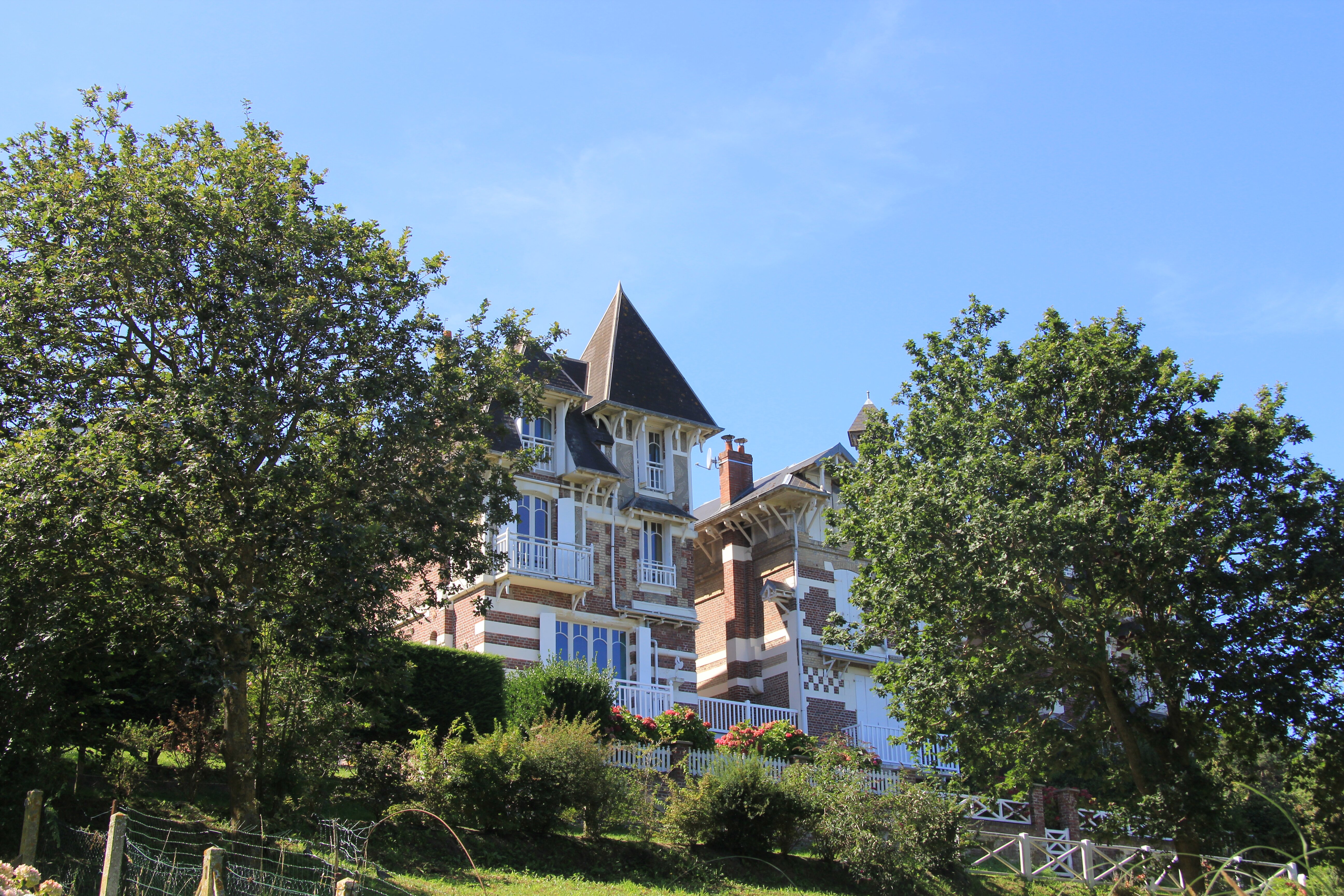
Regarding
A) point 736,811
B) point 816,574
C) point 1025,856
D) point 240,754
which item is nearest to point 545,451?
point 816,574

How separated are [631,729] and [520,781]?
4522mm

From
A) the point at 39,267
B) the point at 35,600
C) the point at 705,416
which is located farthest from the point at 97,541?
the point at 705,416

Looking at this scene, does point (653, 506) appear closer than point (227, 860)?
No

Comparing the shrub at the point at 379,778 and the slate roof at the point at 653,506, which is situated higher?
the slate roof at the point at 653,506

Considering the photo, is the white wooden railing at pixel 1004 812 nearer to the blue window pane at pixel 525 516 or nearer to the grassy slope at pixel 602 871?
the grassy slope at pixel 602 871

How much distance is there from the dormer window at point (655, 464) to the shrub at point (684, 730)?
9.41 m

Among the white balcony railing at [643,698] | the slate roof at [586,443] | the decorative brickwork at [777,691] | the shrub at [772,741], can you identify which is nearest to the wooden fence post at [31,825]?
the shrub at [772,741]

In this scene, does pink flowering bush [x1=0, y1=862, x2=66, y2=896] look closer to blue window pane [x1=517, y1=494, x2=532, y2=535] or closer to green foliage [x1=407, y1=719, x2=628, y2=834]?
green foliage [x1=407, y1=719, x2=628, y2=834]

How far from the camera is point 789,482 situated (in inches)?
1271

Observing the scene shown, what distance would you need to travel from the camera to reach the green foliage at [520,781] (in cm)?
1738

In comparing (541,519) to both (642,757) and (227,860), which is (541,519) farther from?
(227,860)

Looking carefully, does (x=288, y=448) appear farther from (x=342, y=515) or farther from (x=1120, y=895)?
(x=1120, y=895)

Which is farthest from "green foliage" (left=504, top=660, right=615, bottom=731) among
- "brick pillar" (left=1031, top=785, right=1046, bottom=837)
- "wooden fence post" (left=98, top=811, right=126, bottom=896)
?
"wooden fence post" (left=98, top=811, right=126, bottom=896)

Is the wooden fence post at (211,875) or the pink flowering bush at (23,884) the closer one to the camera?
the pink flowering bush at (23,884)
